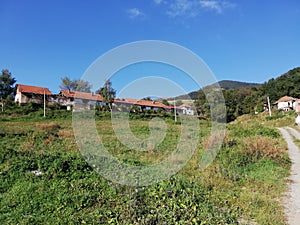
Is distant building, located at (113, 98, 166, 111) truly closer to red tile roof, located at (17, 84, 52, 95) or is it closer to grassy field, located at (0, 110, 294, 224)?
grassy field, located at (0, 110, 294, 224)

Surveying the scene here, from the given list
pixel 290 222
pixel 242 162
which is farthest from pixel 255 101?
pixel 290 222

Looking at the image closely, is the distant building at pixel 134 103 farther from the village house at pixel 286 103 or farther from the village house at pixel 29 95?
A: the village house at pixel 286 103

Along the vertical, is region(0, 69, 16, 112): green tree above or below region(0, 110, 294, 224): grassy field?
above

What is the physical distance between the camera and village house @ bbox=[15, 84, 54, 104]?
4053 centimetres

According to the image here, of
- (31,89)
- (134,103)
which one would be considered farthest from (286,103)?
(134,103)

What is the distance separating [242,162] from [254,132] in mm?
9297

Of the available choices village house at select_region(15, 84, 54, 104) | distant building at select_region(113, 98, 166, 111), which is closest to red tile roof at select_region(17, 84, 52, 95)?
village house at select_region(15, 84, 54, 104)

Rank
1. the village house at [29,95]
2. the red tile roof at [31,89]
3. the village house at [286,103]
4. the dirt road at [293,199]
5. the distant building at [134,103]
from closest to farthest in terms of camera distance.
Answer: the dirt road at [293,199] < the distant building at [134,103] < the village house at [29,95] < the red tile roof at [31,89] < the village house at [286,103]

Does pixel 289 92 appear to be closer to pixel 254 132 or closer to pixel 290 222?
→ pixel 254 132

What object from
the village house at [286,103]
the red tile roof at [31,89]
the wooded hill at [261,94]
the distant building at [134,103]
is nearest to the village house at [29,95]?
the red tile roof at [31,89]

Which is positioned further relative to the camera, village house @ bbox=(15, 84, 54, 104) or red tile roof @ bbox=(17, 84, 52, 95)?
red tile roof @ bbox=(17, 84, 52, 95)

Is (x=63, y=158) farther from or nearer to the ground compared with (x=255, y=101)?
nearer to the ground

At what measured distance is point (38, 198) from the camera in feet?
17.3

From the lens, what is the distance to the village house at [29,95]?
40.5 metres
